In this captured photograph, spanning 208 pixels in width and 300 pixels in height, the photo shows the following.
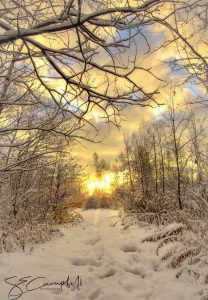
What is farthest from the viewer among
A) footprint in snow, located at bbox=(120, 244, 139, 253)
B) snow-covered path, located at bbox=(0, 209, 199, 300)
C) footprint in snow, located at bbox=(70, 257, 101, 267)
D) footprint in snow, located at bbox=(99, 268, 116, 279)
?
footprint in snow, located at bbox=(120, 244, 139, 253)

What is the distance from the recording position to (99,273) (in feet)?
18.5

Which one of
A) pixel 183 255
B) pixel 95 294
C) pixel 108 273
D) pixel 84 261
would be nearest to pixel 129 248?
pixel 84 261

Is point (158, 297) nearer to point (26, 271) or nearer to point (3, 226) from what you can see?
point (26, 271)

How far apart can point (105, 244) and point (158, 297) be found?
4336 mm

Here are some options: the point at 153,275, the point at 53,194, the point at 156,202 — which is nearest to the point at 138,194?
the point at 156,202

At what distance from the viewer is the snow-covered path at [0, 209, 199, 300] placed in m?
4.50

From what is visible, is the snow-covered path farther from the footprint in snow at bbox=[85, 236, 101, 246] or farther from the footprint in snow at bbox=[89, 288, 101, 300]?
the footprint in snow at bbox=[85, 236, 101, 246]

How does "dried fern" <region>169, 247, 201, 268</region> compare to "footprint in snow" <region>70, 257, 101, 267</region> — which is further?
"footprint in snow" <region>70, 257, 101, 267</region>

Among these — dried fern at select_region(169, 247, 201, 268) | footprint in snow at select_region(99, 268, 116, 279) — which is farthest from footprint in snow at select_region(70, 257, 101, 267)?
dried fern at select_region(169, 247, 201, 268)

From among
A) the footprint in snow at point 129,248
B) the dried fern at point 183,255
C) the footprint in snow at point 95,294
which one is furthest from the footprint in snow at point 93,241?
the footprint in snow at point 95,294

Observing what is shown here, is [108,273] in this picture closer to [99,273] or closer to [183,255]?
[99,273]

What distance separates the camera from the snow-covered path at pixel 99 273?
14.8ft

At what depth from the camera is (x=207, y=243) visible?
17.3ft

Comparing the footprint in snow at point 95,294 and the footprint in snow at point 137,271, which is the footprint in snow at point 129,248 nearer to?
the footprint in snow at point 137,271
